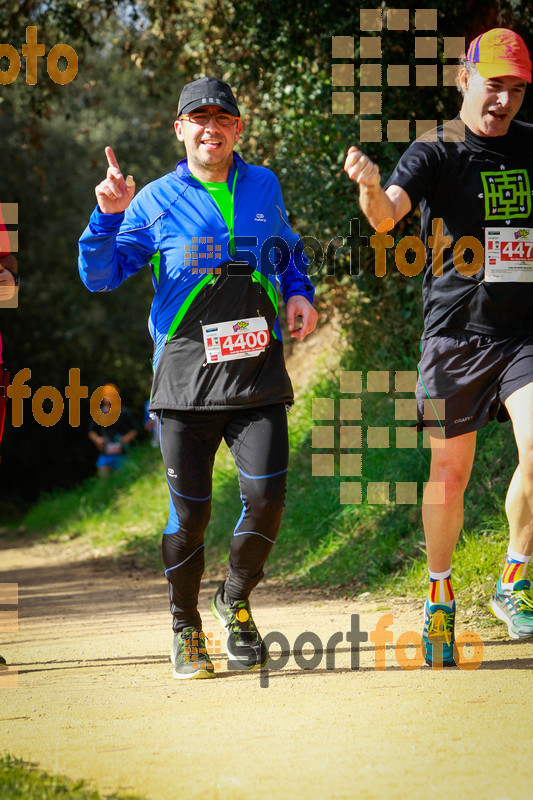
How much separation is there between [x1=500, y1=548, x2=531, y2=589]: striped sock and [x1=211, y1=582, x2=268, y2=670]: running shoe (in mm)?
1149

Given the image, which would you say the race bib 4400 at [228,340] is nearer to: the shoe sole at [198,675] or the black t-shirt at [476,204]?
the black t-shirt at [476,204]

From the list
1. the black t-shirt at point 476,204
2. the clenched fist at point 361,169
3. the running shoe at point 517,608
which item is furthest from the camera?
the running shoe at point 517,608

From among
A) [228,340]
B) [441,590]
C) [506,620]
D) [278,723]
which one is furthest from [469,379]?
[278,723]

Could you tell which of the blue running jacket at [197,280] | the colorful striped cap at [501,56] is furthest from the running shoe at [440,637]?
the colorful striped cap at [501,56]

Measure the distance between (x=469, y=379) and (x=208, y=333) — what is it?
44.4 inches

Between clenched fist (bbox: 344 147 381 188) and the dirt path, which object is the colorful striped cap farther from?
the dirt path

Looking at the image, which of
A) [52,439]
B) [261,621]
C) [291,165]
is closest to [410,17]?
[291,165]

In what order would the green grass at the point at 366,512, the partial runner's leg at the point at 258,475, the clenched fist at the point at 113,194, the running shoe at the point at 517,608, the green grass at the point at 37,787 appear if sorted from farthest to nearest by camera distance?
the green grass at the point at 366,512 → the running shoe at the point at 517,608 → the partial runner's leg at the point at 258,475 → the clenched fist at the point at 113,194 → the green grass at the point at 37,787

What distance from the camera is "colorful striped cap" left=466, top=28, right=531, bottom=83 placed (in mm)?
4023

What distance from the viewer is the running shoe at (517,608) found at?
4.47 m

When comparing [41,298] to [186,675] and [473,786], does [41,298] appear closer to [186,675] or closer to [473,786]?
[186,675]

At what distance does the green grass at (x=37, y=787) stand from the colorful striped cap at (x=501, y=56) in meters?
3.08

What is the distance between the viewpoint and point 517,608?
4.50 metres

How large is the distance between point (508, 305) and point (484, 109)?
82 centimetres
